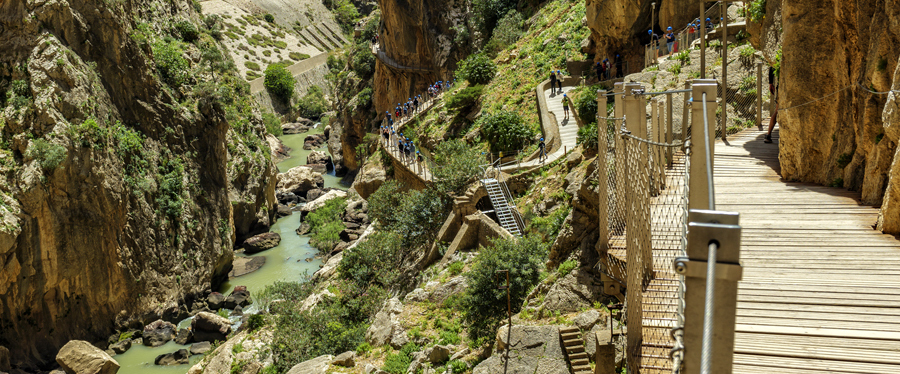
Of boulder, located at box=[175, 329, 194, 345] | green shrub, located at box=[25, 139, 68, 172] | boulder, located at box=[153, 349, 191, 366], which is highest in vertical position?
green shrub, located at box=[25, 139, 68, 172]

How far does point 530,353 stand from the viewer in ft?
40.7

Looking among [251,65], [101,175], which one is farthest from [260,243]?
[251,65]

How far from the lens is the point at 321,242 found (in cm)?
3672

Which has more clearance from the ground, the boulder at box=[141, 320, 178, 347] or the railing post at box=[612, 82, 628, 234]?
the railing post at box=[612, 82, 628, 234]

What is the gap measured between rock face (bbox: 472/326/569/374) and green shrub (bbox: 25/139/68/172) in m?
20.5

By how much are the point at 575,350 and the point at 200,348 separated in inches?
765

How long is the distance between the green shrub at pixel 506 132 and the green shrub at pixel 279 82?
52173 millimetres

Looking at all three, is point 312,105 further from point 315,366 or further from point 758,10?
point 758,10

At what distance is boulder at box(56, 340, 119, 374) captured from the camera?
73.9ft

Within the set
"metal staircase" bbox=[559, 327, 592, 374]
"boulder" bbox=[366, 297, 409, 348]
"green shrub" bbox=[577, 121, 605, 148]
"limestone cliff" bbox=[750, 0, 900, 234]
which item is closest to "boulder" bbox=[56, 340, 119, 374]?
"boulder" bbox=[366, 297, 409, 348]

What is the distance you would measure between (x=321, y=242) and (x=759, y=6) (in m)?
28.4

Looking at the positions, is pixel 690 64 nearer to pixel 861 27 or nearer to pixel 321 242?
pixel 861 27

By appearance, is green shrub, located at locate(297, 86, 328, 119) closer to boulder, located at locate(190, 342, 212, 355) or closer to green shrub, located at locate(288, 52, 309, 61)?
green shrub, located at locate(288, 52, 309, 61)

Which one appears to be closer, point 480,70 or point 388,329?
point 388,329
